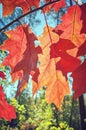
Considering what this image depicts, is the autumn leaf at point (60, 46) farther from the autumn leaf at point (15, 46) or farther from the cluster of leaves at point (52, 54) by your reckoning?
the autumn leaf at point (15, 46)

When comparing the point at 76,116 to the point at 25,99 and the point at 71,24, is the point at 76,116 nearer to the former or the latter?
the point at 25,99

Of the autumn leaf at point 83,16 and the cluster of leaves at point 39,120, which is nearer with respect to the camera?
the autumn leaf at point 83,16

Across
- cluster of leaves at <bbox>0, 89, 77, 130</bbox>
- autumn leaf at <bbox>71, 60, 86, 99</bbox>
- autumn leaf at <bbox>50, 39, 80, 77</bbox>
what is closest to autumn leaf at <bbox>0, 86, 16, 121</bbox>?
autumn leaf at <bbox>50, 39, 80, 77</bbox>

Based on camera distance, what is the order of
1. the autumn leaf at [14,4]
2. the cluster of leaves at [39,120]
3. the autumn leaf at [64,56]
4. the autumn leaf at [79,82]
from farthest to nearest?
the cluster of leaves at [39,120], the autumn leaf at [14,4], the autumn leaf at [64,56], the autumn leaf at [79,82]

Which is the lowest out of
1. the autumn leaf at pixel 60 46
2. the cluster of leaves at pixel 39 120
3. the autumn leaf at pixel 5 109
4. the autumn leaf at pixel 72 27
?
the autumn leaf at pixel 5 109

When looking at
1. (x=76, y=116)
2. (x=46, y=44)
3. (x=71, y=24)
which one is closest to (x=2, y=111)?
(x=46, y=44)

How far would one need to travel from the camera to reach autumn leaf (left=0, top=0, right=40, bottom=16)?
4.10 feet

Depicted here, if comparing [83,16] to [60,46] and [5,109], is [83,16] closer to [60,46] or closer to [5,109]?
[60,46]

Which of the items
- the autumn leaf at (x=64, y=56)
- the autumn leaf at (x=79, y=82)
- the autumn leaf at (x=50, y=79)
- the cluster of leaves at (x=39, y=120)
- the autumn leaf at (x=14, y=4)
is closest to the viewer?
the autumn leaf at (x=79, y=82)

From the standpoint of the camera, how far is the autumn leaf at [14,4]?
49.3 inches

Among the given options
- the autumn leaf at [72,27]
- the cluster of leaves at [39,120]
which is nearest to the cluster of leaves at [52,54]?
the autumn leaf at [72,27]

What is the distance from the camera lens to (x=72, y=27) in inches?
44.3

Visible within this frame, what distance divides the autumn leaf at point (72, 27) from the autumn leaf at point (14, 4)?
23 centimetres

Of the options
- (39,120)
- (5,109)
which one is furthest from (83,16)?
(39,120)
